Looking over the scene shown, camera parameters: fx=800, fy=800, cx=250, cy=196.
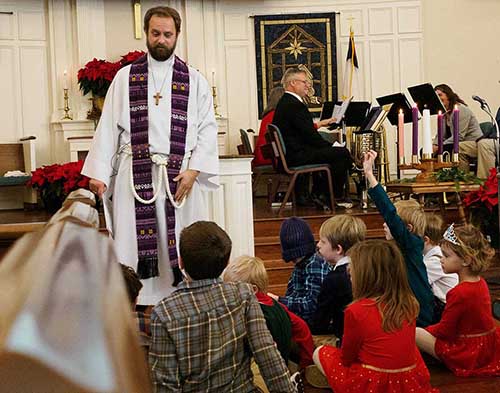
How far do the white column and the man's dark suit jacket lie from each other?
2.26m

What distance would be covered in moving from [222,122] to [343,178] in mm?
2694

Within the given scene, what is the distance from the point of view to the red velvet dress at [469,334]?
3.48m

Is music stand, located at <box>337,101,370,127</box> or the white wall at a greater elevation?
the white wall

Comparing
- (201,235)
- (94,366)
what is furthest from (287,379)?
(94,366)

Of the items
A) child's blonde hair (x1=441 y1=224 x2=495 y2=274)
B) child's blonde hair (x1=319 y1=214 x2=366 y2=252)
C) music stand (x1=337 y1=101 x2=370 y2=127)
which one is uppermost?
music stand (x1=337 y1=101 x2=370 y2=127)

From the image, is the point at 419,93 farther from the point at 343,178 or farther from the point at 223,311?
the point at 223,311

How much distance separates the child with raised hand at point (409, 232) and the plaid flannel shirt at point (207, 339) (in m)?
1.33

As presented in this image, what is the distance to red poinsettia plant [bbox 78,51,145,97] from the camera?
29.9 ft

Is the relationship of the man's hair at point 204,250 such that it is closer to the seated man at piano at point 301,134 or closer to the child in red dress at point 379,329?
the child in red dress at point 379,329

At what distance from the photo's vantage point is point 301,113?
7.41m

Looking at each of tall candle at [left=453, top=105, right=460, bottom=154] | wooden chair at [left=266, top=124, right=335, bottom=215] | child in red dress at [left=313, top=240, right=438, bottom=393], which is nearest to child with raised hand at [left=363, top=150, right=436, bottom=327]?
child in red dress at [left=313, top=240, right=438, bottom=393]

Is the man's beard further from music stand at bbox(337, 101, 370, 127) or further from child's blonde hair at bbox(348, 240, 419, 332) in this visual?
music stand at bbox(337, 101, 370, 127)

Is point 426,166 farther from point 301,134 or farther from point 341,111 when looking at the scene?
point 341,111

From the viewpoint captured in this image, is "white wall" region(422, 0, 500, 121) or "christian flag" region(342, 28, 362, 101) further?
"white wall" region(422, 0, 500, 121)
